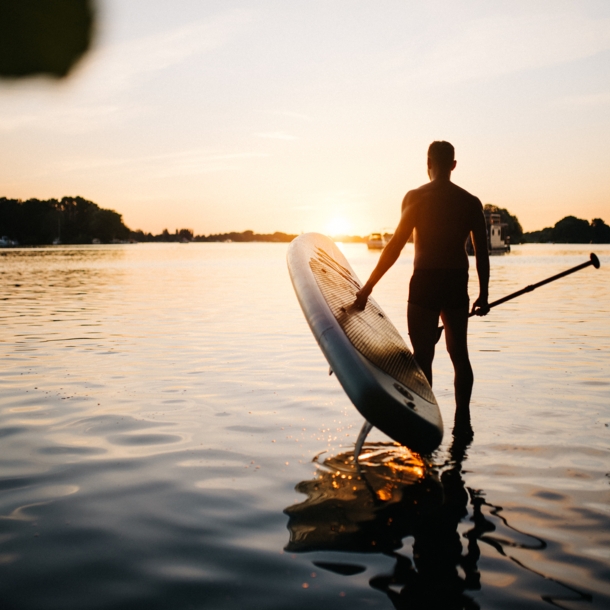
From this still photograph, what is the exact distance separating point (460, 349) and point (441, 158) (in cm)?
147

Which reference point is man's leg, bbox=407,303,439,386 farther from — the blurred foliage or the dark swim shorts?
the blurred foliage

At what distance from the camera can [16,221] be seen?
15425cm

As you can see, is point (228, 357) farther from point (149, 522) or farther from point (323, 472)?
point (149, 522)

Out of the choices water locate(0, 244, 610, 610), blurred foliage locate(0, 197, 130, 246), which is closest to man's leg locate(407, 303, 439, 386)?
water locate(0, 244, 610, 610)

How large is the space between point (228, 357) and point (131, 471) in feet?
15.8

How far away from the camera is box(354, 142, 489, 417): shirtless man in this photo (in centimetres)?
479

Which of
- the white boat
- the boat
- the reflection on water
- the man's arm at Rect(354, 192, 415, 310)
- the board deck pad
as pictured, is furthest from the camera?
the white boat

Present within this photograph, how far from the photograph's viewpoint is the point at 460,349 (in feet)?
16.3

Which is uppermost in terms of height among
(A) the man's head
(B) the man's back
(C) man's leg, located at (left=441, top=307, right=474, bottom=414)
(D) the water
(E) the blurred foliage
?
(E) the blurred foliage

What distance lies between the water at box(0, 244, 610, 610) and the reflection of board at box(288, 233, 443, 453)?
49 centimetres

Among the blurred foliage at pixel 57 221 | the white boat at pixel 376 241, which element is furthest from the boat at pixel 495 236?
the blurred foliage at pixel 57 221

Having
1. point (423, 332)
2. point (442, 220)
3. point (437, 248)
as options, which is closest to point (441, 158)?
point (442, 220)

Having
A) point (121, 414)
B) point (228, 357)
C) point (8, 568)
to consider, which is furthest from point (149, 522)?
point (228, 357)

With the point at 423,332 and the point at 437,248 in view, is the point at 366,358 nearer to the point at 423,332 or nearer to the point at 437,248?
the point at 423,332
